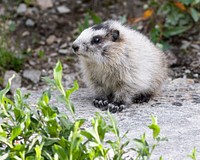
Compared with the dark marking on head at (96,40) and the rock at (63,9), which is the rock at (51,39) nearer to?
the rock at (63,9)

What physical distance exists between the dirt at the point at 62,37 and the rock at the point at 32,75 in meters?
0.07

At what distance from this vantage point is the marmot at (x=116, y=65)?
234 inches

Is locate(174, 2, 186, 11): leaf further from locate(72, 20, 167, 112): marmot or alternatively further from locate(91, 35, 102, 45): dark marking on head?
locate(91, 35, 102, 45): dark marking on head

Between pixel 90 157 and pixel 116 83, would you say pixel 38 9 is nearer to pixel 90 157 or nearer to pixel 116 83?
pixel 116 83

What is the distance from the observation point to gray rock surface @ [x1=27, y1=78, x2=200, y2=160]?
479 cm

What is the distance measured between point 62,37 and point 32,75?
1019 millimetres

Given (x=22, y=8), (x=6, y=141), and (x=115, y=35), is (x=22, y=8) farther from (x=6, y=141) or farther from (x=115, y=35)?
(x=6, y=141)

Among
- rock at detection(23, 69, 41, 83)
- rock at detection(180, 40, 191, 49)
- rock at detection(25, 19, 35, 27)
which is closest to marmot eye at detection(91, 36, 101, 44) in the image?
rock at detection(23, 69, 41, 83)

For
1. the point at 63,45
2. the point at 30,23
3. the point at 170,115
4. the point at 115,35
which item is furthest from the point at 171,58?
the point at 170,115

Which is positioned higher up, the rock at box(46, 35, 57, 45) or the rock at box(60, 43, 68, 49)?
the rock at box(46, 35, 57, 45)

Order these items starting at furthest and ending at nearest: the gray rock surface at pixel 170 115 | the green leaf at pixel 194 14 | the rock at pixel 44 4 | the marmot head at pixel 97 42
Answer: the rock at pixel 44 4 → the green leaf at pixel 194 14 → the marmot head at pixel 97 42 → the gray rock surface at pixel 170 115

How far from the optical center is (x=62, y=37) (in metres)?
8.46

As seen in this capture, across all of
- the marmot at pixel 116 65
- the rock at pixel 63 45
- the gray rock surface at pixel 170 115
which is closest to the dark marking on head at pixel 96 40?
the marmot at pixel 116 65

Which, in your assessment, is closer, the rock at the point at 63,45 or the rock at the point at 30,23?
the rock at the point at 63,45
